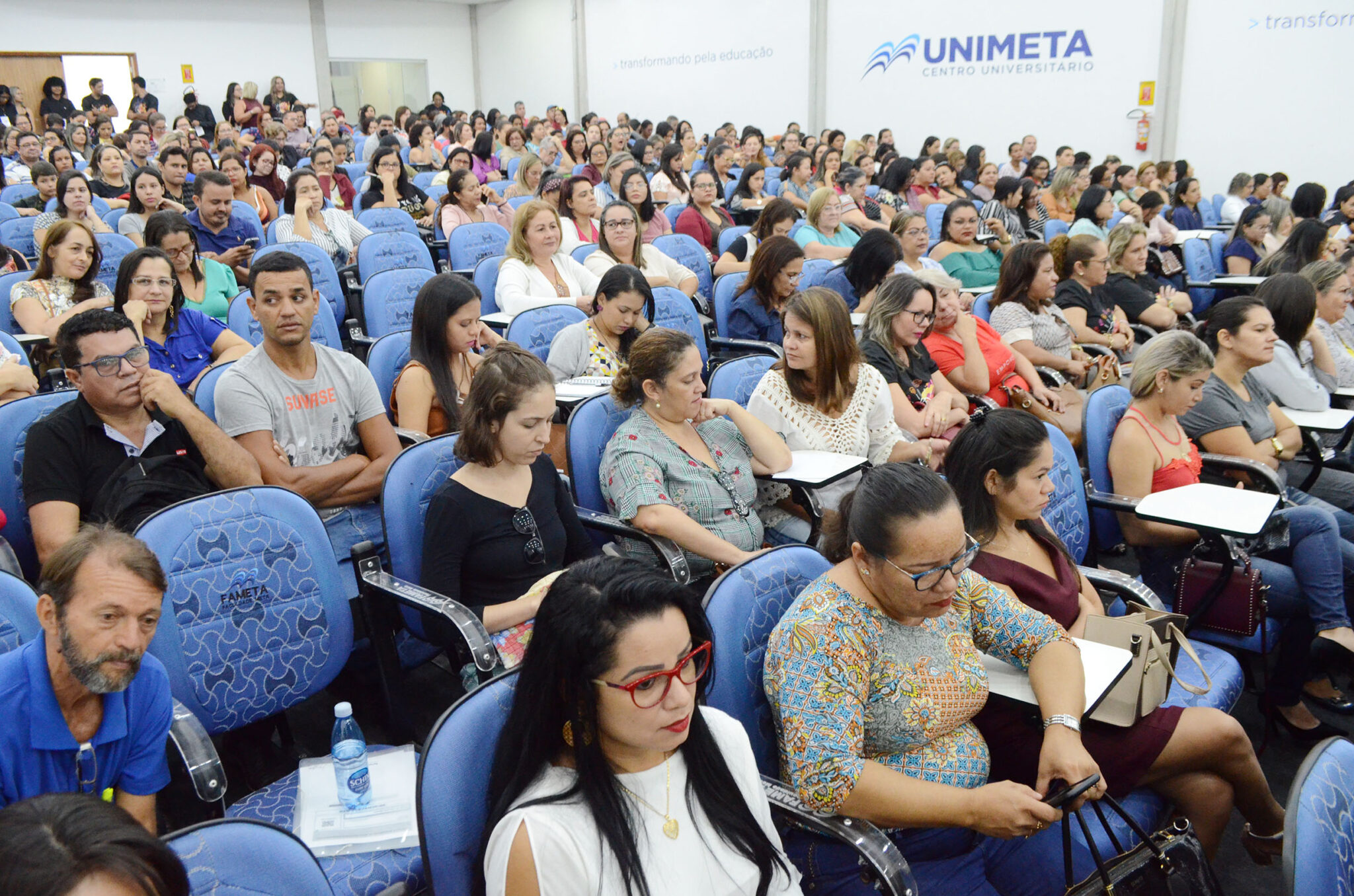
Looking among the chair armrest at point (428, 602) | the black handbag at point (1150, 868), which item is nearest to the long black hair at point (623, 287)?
the chair armrest at point (428, 602)

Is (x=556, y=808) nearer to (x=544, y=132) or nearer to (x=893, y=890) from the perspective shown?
(x=893, y=890)

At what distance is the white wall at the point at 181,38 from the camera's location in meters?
14.0

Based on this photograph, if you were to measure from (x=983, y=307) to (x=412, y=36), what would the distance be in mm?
17073

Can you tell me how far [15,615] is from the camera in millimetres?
1648

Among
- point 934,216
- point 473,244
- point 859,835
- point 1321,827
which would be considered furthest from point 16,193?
point 1321,827

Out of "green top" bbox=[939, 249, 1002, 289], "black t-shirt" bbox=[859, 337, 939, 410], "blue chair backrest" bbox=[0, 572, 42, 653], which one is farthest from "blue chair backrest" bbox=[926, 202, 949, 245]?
"blue chair backrest" bbox=[0, 572, 42, 653]

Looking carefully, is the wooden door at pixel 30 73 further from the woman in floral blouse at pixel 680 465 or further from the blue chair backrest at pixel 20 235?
the woman in floral blouse at pixel 680 465

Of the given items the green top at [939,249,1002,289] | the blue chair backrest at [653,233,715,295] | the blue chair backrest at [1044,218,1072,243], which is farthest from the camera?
the blue chair backrest at [1044,218,1072,243]

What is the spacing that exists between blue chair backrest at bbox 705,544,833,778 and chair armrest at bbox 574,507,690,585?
0.51m

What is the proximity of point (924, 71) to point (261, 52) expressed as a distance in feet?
36.5

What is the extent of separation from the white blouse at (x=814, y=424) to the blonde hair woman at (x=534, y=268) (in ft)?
5.34

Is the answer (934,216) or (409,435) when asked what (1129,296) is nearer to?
(934,216)

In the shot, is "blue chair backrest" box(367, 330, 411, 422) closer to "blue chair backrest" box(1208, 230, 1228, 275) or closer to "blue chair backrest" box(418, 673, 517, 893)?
"blue chair backrest" box(418, 673, 517, 893)

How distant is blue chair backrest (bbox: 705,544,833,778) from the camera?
172 cm
